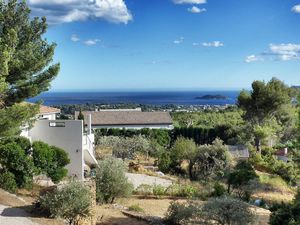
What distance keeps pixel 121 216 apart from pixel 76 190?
2991 mm

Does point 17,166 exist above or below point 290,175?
above

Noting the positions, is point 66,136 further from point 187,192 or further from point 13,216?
point 13,216

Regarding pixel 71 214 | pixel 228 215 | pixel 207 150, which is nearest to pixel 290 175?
pixel 207 150

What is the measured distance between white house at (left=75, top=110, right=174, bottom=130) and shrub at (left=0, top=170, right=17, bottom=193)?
1456 inches

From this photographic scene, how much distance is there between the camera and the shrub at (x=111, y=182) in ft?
61.3

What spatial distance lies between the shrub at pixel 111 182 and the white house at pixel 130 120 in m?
37.0

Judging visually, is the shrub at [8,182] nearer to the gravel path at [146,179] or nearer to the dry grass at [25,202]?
the dry grass at [25,202]

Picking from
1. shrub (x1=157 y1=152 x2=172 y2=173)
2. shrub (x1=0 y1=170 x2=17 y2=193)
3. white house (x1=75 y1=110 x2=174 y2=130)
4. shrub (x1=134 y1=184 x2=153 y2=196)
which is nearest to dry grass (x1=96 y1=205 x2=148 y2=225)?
shrub (x1=0 y1=170 x2=17 y2=193)

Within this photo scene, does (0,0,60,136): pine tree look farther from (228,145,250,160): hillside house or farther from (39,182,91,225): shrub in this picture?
(228,145,250,160): hillside house

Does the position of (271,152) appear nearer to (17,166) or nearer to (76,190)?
(17,166)

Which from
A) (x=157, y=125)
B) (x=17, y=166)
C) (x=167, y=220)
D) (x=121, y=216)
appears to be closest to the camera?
(x=167, y=220)

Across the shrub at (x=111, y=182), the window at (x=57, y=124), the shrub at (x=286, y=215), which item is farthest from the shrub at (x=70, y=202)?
the window at (x=57, y=124)

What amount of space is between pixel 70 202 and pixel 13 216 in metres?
2.03

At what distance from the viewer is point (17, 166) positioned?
1917 centimetres
